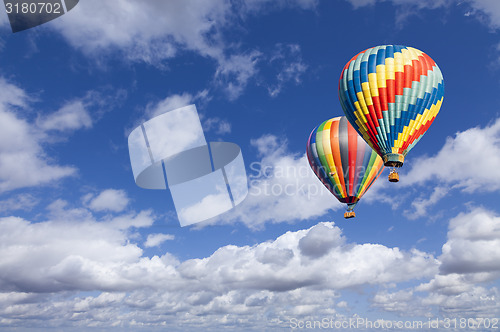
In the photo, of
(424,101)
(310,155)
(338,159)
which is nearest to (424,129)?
(424,101)

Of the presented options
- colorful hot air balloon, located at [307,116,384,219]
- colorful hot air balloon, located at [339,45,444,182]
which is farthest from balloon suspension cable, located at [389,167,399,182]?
colorful hot air balloon, located at [307,116,384,219]

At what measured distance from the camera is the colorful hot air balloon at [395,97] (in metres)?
47.1

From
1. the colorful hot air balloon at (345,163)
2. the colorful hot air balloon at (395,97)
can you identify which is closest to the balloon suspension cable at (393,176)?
the colorful hot air balloon at (395,97)

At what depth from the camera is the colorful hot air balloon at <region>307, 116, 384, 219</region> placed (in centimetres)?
5947

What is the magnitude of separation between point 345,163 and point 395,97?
49.3 feet

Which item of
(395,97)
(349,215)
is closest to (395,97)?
(395,97)

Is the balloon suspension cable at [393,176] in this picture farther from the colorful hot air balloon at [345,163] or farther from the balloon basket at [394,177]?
the colorful hot air balloon at [345,163]

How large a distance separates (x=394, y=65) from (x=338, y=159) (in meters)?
16.8

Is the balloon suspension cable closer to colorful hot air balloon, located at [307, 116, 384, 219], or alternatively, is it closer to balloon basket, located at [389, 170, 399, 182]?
balloon basket, located at [389, 170, 399, 182]

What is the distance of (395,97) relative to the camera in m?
47.2

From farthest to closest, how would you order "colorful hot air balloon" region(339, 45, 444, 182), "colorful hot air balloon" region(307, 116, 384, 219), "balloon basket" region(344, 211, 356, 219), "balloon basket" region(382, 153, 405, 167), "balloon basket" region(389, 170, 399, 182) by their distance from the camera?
"colorful hot air balloon" region(307, 116, 384, 219)
"balloon basket" region(344, 211, 356, 219)
"colorful hot air balloon" region(339, 45, 444, 182)
"balloon basket" region(389, 170, 399, 182)
"balloon basket" region(382, 153, 405, 167)

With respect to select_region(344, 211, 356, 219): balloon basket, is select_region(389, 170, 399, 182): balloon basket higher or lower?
higher

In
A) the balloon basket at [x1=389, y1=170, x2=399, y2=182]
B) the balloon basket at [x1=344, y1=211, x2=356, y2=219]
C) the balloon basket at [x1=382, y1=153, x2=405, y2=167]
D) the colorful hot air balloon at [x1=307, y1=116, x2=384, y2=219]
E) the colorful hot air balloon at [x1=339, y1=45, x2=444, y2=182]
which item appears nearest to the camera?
the balloon basket at [x1=382, y1=153, x2=405, y2=167]

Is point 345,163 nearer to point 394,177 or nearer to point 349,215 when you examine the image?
point 349,215
